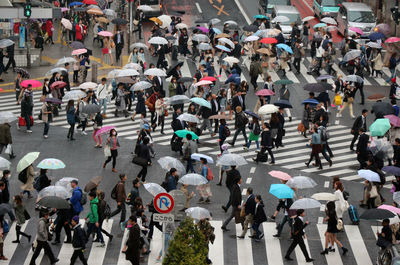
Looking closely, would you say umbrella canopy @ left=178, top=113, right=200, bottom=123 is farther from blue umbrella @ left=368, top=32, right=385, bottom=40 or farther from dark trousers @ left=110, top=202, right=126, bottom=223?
blue umbrella @ left=368, top=32, right=385, bottom=40

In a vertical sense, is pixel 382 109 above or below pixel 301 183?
above

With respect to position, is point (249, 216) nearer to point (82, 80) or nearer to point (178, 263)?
point (178, 263)

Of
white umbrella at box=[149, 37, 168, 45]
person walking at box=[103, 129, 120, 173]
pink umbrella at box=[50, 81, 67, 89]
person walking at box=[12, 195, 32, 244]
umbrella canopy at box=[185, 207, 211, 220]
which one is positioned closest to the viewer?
umbrella canopy at box=[185, 207, 211, 220]

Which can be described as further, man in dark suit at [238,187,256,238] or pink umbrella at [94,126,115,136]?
pink umbrella at [94,126,115,136]

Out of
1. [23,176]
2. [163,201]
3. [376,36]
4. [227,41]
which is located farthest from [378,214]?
[376,36]

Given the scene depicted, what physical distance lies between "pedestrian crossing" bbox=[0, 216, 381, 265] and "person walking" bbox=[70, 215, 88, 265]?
87 centimetres

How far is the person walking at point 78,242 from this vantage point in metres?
21.0

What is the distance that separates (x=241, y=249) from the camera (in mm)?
23188

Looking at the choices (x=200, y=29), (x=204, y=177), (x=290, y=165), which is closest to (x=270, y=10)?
(x=200, y=29)

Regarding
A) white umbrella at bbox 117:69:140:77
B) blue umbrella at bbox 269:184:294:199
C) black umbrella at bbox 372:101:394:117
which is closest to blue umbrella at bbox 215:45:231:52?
white umbrella at bbox 117:69:140:77

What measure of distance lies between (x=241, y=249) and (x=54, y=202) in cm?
507

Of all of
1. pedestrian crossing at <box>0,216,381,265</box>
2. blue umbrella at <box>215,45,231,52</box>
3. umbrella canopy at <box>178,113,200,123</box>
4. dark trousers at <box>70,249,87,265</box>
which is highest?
blue umbrella at <box>215,45,231,52</box>

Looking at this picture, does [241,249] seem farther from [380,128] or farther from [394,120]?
[394,120]

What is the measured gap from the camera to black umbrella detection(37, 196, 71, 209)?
22.0m
